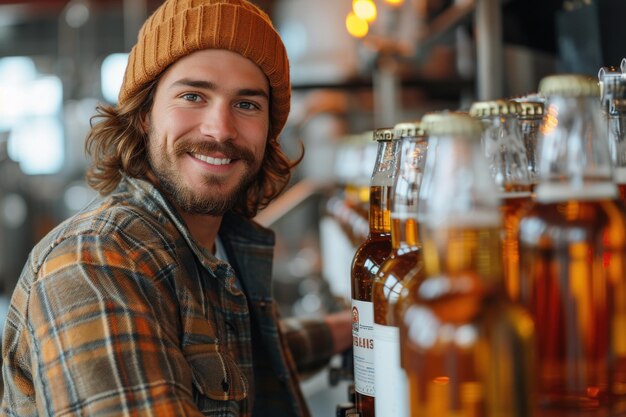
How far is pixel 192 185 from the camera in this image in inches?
48.3

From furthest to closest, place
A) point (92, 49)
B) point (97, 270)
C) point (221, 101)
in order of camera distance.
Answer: point (92, 49) < point (221, 101) < point (97, 270)

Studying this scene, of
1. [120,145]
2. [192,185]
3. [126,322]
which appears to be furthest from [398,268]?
[120,145]

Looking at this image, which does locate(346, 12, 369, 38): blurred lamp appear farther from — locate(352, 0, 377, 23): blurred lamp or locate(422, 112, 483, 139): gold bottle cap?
locate(422, 112, 483, 139): gold bottle cap

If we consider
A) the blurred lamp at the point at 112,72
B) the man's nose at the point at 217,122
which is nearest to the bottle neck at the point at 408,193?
Result: the man's nose at the point at 217,122

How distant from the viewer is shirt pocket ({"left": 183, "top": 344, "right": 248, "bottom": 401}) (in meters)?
0.96

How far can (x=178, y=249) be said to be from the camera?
3.50 feet

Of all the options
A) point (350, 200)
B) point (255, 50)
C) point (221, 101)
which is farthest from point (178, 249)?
point (350, 200)

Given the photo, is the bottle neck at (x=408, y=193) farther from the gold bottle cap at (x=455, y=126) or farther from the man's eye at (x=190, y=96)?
the man's eye at (x=190, y=96)

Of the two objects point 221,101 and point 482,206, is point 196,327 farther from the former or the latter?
point 482,206

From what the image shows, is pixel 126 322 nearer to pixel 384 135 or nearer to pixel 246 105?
pixel 384 135

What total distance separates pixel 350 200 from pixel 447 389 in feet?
4.38

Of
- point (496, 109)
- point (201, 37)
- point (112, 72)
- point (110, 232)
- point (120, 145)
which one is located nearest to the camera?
point (496, 109)

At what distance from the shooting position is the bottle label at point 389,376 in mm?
707

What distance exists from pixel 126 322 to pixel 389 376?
0.31 metres
